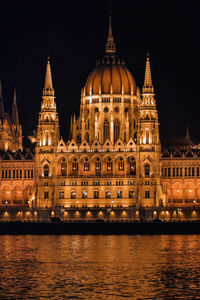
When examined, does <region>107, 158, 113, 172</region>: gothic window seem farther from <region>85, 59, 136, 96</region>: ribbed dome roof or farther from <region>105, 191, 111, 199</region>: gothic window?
<region>85, 59, 136, 96</region>: ribbed dome roof

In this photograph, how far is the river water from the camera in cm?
7881

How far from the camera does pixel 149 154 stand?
161500 mm

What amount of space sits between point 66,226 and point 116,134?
127 feet

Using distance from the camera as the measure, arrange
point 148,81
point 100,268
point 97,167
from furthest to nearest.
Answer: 1. point 148,81
2. point 97,167
3. point 100,268

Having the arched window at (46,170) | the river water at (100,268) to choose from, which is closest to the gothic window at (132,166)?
the arched window at (46,170)

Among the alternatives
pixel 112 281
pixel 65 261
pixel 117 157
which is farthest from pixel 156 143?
pixel 112 281

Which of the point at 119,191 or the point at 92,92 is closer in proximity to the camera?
the point at 119,191

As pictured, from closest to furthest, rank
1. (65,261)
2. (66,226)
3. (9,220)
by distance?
(65,261) → (66,226) → (9,220)

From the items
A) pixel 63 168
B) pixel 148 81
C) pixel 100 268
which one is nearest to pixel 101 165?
pixel 63 168

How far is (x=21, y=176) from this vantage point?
176 metres

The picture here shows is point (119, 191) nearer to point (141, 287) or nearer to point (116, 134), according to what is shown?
point (116, 134)

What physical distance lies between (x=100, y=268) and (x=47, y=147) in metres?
74.3

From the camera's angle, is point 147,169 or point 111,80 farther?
point 111,80

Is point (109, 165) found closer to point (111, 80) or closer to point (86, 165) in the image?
point (86, 165)
